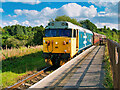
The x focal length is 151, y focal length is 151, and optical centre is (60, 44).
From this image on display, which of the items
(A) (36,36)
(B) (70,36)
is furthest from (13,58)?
(A) (36,36)

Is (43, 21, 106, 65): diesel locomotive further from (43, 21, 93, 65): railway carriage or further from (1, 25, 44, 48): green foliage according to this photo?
(1, 25, 44, 48): green foliage

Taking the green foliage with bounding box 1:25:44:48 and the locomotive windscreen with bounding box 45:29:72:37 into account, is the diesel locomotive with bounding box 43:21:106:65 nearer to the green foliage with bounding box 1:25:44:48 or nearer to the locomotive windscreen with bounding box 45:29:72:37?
the locomotive windscreen with bounding box 45:29:72:37

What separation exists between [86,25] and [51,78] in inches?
2768

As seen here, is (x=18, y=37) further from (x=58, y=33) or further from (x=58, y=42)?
(x=58, y=42)

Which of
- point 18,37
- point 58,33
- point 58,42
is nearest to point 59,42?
point 58,42

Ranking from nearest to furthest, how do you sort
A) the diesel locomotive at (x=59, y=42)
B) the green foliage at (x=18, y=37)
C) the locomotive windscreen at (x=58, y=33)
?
1. the diesel locomotive at (x=59, y=42)
2. the locomotive windscreen at (x=58, y=33)
3. the green foliage at (x=18, y=37)

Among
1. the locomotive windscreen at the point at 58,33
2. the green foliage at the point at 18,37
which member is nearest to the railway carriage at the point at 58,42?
the locomotive windscreen at the point at 58,33

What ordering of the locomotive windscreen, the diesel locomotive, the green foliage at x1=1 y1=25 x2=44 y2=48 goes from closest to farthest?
the diesel locomotive
the locomotive windscreen
the green foliage at x1=1 y1=25 x2=44 y2=48

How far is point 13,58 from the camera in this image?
53.3 feet

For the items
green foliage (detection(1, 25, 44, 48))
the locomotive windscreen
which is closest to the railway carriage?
the locomotive windscreen

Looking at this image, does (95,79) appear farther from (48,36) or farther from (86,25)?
(86,25)

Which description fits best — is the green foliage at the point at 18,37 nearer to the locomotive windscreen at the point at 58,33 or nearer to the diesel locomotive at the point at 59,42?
the locomotive windscreen at the point at 58,33

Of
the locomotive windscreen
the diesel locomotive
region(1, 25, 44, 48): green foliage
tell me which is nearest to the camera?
the diesel locomotive

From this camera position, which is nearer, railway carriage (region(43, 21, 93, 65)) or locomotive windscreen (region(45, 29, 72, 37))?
railway carriage (region(43, 21, 93, 65))
